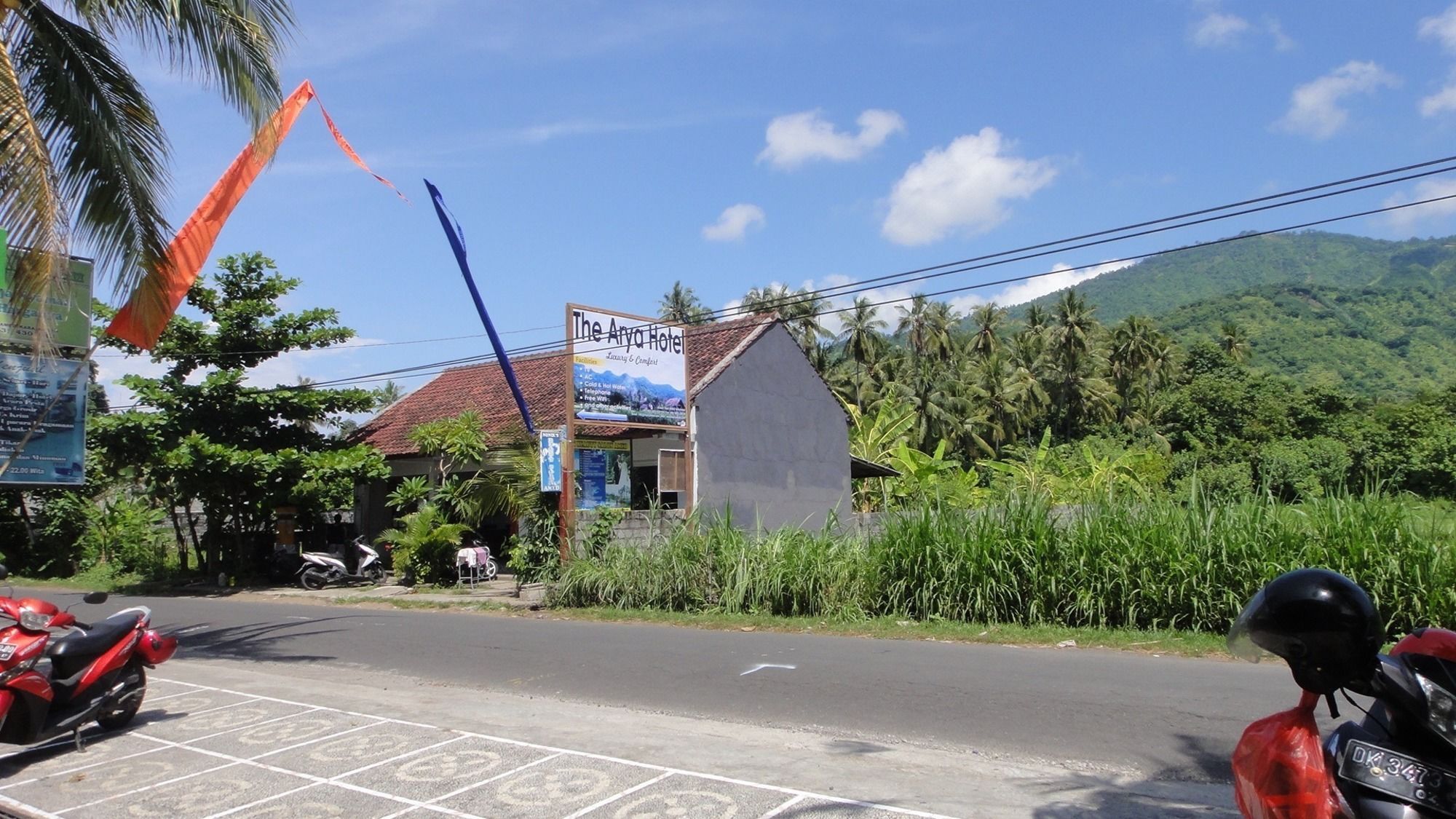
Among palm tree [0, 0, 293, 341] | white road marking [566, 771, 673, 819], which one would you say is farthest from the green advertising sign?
white road marking [566, 771, 673, 819]

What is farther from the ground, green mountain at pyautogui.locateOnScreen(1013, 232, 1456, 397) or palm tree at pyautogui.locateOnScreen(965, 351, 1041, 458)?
green mountain at pyautogui.locateOnScreen(1013, 232, 1456, 397)

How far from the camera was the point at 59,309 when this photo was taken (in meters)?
9.15

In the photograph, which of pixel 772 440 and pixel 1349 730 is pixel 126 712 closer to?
pixel 1349 730

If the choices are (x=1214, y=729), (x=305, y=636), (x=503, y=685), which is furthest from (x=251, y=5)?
(x=1214, y=729)

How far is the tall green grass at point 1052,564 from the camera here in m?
12.0

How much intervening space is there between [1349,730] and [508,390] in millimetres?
26495

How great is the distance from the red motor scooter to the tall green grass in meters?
9.00

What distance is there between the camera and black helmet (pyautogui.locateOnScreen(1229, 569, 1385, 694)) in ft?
9.11

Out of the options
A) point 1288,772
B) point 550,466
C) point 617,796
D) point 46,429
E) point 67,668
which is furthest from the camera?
point 550,466

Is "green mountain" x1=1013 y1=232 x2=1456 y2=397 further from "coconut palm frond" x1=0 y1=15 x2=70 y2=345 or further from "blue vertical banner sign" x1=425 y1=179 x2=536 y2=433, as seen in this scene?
"coconut palm frond" x1=0 y1=15 x2=70 y2=345

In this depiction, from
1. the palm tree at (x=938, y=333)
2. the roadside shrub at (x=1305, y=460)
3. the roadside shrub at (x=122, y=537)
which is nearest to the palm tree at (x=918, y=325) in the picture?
the palm tree at (x=938, y=333)

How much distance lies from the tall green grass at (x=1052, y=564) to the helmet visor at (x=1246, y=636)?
32.0 feet

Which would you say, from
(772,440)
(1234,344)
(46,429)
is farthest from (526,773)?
(1234,344)

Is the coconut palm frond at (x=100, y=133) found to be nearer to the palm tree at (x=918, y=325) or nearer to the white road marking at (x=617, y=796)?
the white road marking at (x=617, y=796)
